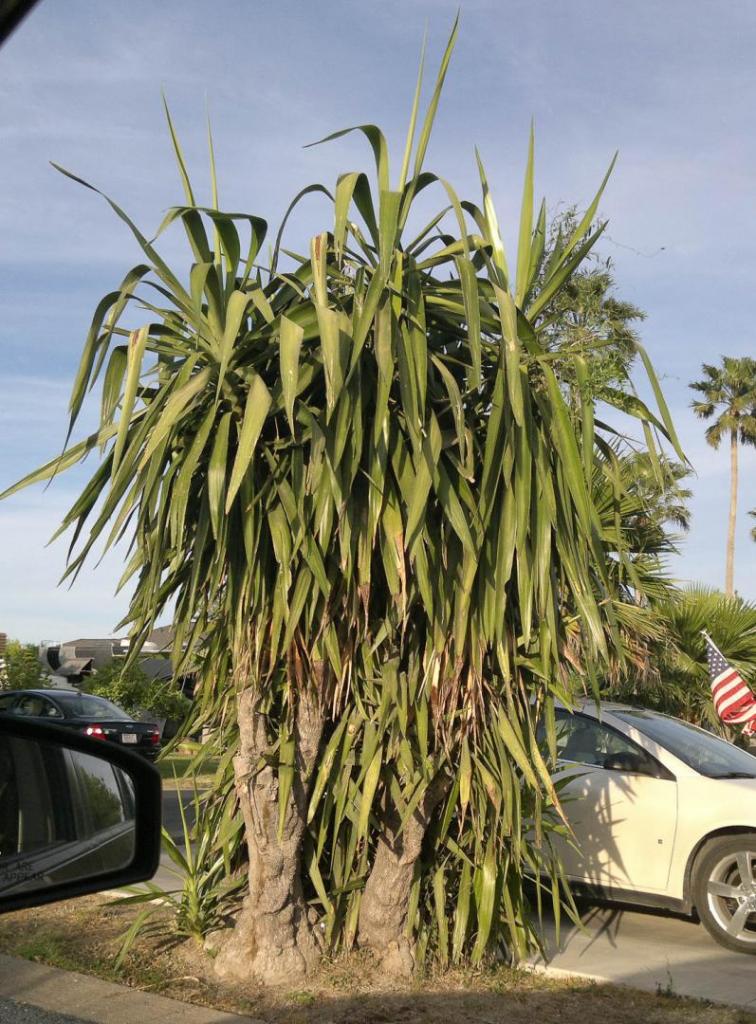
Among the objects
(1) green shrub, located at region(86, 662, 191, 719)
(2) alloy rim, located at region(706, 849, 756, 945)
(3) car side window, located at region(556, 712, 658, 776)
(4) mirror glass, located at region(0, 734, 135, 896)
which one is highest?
(1) green shrub, located at region(86, 662, 191, 719)

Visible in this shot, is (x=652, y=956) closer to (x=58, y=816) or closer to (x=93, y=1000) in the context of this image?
(x=93, y=1000)

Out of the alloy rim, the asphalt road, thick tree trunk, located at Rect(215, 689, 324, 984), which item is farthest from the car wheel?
the asphalt road

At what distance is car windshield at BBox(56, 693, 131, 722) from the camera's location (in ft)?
55.0

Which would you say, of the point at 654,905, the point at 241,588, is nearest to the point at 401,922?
the point at 241,588

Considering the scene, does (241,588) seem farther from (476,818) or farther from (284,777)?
(476,818)

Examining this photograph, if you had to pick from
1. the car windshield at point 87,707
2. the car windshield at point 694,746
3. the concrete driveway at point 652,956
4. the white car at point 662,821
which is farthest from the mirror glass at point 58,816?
the car windshield at point 87,707

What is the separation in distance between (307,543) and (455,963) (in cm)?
228

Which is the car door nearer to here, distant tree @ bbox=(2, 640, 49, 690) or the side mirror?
the side mirror

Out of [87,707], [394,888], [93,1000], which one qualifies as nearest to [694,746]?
[394,888]

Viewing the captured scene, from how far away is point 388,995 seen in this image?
536 cm

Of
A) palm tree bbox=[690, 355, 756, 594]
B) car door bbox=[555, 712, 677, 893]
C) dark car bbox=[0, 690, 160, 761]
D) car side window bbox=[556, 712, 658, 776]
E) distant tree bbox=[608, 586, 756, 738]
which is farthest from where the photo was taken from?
palm tree bbox=[690, 355, 756, 594]

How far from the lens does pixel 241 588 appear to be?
212 inches

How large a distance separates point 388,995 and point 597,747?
2.90 m

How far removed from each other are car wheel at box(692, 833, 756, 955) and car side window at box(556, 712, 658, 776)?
686 mm
